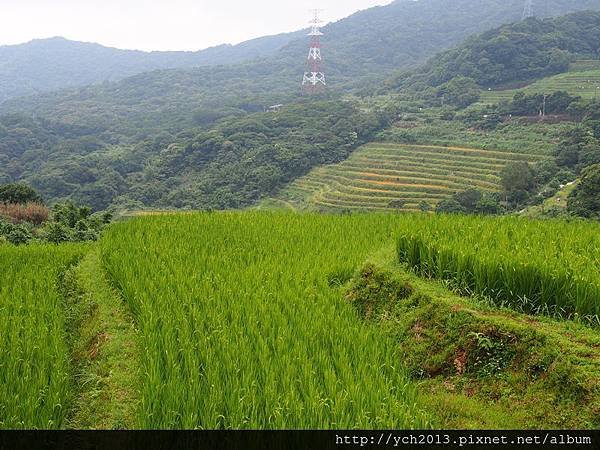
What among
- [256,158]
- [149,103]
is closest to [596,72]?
[256,158]

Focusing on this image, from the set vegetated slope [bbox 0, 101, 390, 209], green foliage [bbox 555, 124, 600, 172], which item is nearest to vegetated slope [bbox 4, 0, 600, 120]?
vegetated slope [bbox 0, 101, 390, 209]

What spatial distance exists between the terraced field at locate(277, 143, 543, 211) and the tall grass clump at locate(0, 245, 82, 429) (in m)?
34.7

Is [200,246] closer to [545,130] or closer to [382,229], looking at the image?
[382,229]

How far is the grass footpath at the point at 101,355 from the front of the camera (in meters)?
3.75

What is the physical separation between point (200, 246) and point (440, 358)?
4710 millimetres

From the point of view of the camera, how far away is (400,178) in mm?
48812

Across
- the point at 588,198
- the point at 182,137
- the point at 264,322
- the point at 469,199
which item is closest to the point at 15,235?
the point at 264,322

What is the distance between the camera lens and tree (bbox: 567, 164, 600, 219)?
2212cm

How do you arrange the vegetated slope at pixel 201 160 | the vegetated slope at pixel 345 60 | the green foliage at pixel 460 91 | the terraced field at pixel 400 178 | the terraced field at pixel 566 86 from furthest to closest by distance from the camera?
the vegetated slope at pixel 345 60, the green foliage at pixel 460 91, the terraced field at pixel 566 86, the vegetated slope at pixel 201 160, the terraced field at pixel 400 178

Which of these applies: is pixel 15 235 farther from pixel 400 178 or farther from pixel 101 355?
pixel 400 178

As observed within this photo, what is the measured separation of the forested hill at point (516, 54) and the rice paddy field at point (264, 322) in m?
79.2

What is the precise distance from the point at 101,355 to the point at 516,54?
300ft

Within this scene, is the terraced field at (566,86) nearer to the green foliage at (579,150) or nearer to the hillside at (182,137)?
the hillside at (182,137)

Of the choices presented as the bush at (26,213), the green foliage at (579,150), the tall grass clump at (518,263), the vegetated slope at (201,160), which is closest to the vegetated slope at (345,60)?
the vegetated slope at (201,160)
